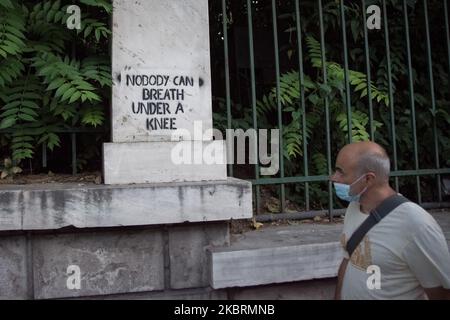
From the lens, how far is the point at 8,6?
326 centimetres

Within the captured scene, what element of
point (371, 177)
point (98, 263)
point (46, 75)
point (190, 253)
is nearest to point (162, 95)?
point (46, 75)

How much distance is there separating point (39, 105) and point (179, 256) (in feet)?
4.88

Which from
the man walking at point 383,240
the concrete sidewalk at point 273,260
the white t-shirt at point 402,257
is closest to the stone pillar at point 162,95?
the concrete sidewalk at point 273,260

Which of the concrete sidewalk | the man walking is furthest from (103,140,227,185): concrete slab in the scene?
the man walking

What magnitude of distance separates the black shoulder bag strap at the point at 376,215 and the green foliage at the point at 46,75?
6.10ft

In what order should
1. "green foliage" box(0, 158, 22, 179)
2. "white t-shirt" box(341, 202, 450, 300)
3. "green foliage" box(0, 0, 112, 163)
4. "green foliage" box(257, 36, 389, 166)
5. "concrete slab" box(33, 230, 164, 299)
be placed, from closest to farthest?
"white t-shirt" box(341, 202, 450, 300)
"concrete slab" box(33, 230, 164, 299)
"green foliage" box(0, 0, 112, 163)
"green foliage" box(0, 158, 22, 179)
"green foliage" box(257, 36, 389, 166)

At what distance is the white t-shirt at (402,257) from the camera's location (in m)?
2.35

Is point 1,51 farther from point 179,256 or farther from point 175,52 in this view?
point 179,256

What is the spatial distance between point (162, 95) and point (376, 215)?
5.68ft

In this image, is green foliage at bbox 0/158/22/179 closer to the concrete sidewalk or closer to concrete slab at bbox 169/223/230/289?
concrete slab at bbox 169/223/230/289

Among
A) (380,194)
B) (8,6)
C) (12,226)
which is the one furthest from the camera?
(8,6)

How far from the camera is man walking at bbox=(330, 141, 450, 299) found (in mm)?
2365

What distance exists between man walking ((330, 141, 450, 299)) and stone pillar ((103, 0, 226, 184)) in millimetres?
1159
